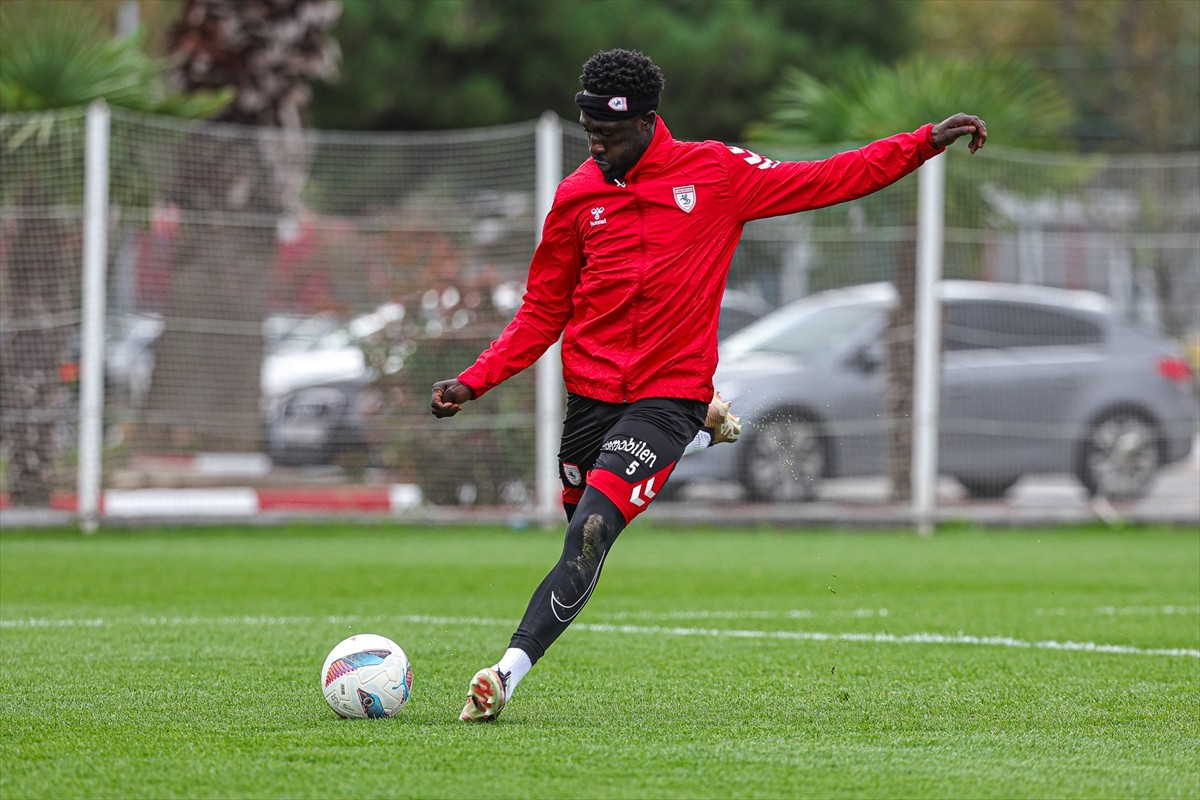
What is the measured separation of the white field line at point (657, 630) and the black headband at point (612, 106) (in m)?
2.98

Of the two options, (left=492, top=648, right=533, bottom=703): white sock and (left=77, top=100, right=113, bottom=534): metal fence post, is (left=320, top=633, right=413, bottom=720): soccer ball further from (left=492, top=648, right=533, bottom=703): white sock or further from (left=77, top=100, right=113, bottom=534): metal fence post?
(left=77, top=100, right=113, bottom=534): metal fence post

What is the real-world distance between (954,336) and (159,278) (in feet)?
21.6

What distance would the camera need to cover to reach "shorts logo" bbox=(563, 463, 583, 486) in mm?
5812

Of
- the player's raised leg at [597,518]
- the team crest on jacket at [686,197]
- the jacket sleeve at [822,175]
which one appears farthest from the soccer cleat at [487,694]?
the jacket sleeve at [822,175]

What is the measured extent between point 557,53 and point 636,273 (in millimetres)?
19226

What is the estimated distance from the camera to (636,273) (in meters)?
5.61

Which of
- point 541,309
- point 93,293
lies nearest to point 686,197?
point 541,309

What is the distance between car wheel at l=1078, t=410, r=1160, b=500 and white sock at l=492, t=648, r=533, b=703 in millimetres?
9885

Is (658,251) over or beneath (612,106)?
beneath

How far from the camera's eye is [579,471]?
5.81 metres

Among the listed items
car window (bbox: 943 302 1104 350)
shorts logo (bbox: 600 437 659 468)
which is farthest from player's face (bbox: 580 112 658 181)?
car window (bbox: 943 302 1104 350)

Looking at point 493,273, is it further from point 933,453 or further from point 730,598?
point 730,598

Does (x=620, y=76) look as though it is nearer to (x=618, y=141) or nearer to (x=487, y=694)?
(x=618, y=141)

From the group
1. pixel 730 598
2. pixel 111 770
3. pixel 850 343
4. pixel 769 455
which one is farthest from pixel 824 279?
pixel 111 770
